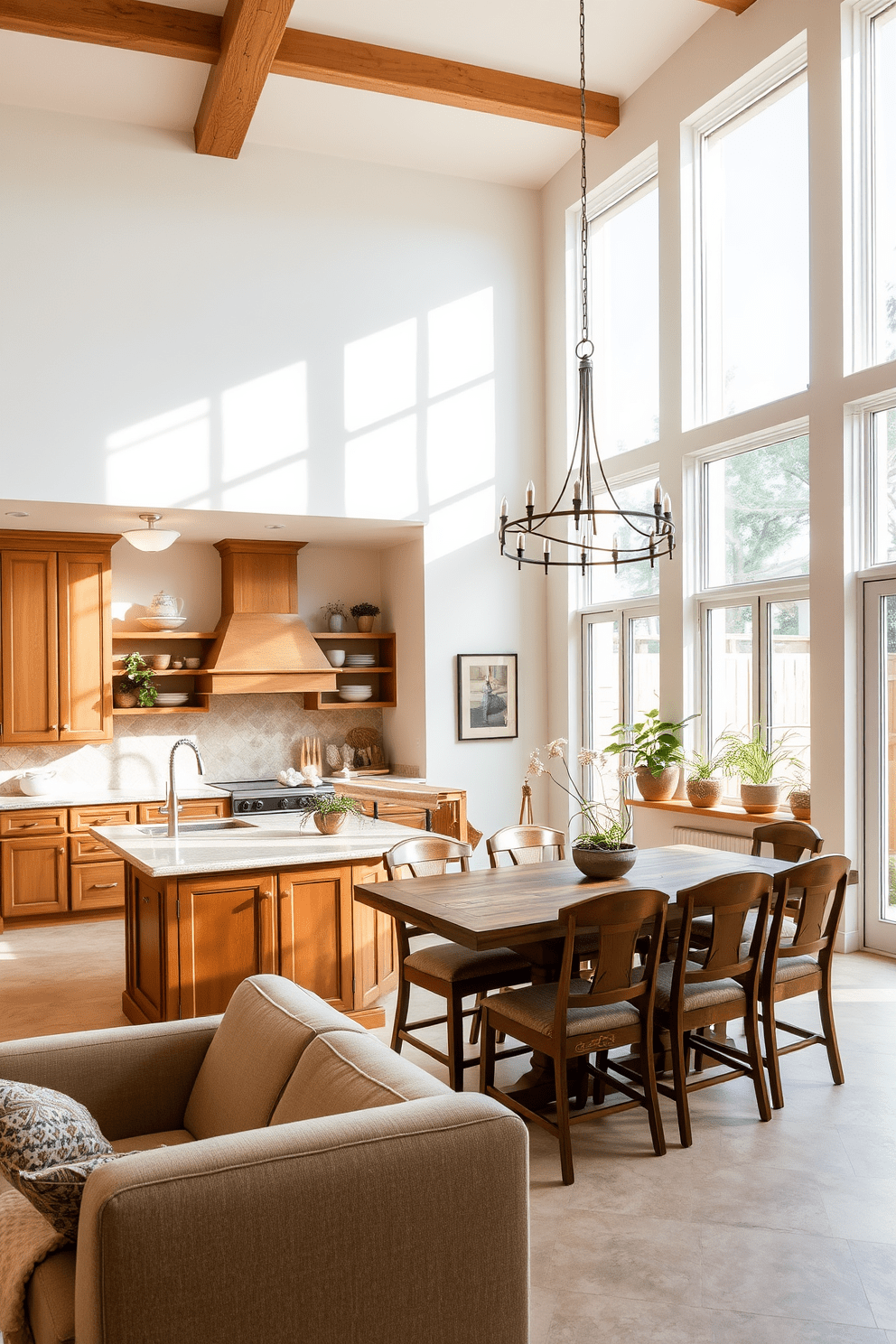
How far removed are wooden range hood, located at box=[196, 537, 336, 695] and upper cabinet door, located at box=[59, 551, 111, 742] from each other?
78 centimetres

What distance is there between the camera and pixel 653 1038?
3.55 metres

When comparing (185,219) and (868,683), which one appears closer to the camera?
(868,683)

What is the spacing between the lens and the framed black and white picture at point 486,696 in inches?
309

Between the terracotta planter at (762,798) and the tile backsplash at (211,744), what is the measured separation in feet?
11.4

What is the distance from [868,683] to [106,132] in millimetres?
5866

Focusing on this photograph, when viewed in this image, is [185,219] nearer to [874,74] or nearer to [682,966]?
[874,74]

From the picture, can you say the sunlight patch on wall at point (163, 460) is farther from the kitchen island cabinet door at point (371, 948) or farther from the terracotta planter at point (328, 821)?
the kitchen island cabinet door at point (371, 948)

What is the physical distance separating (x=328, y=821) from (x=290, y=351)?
377 centimetres

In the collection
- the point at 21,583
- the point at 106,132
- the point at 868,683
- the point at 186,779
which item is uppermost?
the point at 106,132

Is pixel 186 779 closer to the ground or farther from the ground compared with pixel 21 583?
closer to the ground

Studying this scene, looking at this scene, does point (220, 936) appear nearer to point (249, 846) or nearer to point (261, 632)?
point (249, 846)

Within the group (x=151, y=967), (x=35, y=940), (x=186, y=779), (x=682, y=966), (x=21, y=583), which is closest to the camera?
(x=682, y=966)

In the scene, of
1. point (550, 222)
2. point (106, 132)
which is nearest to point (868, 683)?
point (550, 222)

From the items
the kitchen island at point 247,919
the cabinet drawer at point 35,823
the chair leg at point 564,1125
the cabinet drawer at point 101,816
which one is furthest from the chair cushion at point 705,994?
the cabinet drawer at point 35,823
